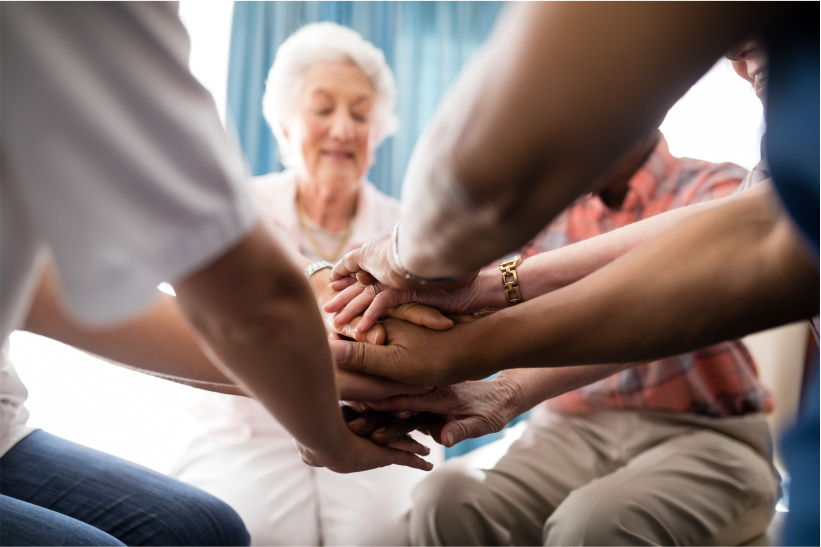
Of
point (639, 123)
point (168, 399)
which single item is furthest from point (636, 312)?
point (168, 399)

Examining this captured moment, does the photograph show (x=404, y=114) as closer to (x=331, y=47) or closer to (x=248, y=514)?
(x=331, y=47)

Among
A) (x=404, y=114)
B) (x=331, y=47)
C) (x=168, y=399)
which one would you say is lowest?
(x=168, y=399)

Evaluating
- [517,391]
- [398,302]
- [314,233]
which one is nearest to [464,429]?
[517,391]

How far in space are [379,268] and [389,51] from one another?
230 centimetres

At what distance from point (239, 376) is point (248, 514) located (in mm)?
997

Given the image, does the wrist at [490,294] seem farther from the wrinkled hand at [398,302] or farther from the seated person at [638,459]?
the seated person at [638,459]

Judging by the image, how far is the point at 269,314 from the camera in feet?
2.02

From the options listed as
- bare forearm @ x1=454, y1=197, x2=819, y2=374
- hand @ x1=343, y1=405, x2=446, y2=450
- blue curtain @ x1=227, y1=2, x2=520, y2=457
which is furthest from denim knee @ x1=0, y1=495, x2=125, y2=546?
blue curtain @ x1=227, y1=2, x2=520, y2=457

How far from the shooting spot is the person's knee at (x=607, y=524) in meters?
1.25

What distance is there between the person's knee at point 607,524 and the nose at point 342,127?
1446 mm

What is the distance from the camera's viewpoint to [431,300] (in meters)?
1.09

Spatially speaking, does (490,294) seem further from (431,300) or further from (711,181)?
(711,181)

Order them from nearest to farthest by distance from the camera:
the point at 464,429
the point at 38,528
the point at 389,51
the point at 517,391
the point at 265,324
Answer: the point at 265,324 < the point at 38,528 < the point at 464,429 < the point at 517,391 < the point at 389,51

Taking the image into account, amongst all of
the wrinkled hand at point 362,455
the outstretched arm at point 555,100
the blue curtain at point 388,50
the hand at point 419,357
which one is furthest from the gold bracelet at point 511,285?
the blue curtain at point 388,50
